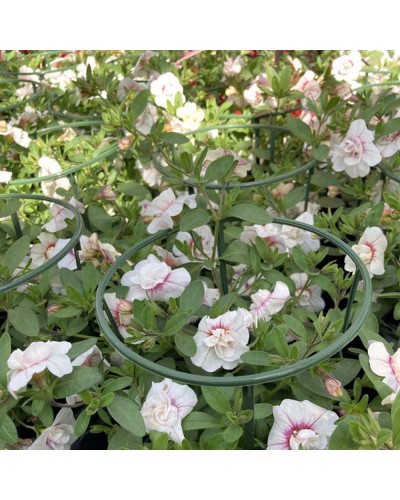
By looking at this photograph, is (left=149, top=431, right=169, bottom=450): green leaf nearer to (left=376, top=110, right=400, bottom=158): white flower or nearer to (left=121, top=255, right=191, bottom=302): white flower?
(left=121, top=255, right=191, bottom=302): white flower

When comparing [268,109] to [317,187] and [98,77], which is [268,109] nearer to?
[317,187]

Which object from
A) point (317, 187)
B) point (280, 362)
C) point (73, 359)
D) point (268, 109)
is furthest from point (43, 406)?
point (268, 109)

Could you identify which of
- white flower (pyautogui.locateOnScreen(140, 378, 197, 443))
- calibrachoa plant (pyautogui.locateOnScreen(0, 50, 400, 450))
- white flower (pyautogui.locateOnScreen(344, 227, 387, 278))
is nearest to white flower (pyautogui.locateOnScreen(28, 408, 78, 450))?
calibrachoa plant (pyautogui.locateOnScreen(0, 50, 400, 450))

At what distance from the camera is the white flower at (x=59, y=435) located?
2.24 feet

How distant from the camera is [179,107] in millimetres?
1312

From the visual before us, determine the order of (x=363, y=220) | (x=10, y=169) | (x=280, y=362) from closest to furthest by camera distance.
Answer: (x=280, y=362) → (x=363, y=220) → (x=10, y=169)

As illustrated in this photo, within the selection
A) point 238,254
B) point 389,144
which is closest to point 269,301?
point 238,254

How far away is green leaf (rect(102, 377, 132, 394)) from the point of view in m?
0.67

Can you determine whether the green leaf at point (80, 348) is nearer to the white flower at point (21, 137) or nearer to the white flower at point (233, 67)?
the white flower at point (21, 137)

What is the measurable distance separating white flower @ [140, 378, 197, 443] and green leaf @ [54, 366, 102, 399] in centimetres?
7

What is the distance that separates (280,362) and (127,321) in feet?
0.84

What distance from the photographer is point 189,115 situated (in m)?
1.32

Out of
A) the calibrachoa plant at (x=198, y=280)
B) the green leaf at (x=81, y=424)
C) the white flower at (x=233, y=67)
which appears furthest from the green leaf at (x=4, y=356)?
the white flower at (x=233, y=67)

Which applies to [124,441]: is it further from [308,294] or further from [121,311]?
[308,294]
